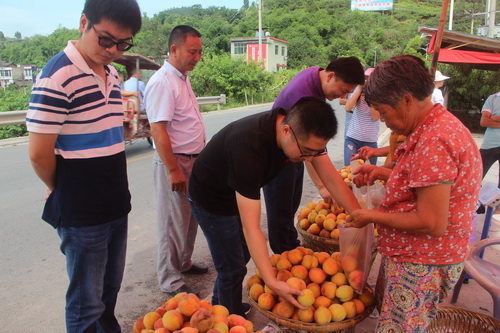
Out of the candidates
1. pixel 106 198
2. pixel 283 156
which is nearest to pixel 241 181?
pixel 283 156

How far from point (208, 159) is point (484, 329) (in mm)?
1861

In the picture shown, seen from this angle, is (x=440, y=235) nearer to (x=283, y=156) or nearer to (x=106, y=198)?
(x=283, y=156)

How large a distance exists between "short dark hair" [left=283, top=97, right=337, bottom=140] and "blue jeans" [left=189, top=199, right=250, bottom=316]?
775 mm

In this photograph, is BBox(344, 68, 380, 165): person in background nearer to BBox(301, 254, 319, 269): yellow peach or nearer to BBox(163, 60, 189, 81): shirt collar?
BBox(163, 60, 189, 81): shirt collar

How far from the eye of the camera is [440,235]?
1.54 metres

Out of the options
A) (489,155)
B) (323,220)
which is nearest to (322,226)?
(323,220)

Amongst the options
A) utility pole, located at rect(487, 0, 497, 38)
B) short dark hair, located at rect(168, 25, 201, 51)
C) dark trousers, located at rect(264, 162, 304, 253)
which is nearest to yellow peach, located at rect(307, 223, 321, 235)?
dark trousers, located at rect(264, 162, 304, 253)

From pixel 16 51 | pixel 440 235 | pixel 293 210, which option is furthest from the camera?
pixel 16 51

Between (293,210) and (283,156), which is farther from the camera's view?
(293,210)

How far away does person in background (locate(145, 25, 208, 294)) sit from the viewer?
2.71 meters

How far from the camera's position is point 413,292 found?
5.50 feet

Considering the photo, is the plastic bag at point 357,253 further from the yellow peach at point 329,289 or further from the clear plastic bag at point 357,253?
the yellow peach at point 329,289

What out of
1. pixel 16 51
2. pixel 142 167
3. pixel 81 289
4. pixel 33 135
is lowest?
pixel 142 167

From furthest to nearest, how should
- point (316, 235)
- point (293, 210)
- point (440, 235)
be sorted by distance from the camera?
point (293, 210) < point (316, 235) < point (440, 235)
